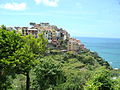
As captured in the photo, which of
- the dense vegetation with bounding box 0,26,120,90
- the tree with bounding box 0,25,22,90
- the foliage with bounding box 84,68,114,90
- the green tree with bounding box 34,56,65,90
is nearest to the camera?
the foliage with bounding box 84,68,114,90

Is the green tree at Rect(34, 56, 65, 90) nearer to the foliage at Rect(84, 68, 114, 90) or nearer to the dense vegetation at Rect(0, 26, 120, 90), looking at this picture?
the dense vegetation at Rect(0, 26, 120, 90)

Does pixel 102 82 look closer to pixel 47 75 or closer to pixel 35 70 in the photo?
pixel 47 75

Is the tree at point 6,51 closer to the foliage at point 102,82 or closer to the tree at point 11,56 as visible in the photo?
the tree at point 11,56

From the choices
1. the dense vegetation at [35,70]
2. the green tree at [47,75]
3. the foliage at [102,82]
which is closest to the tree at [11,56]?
the dense vegetation at [35,70]

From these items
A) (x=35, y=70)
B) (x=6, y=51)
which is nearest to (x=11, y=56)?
(x=6, y=51)

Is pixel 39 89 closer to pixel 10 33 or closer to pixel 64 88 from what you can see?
pixel 64 88

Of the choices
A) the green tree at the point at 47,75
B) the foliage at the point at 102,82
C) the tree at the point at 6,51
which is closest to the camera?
the foliage at the point at 102,82

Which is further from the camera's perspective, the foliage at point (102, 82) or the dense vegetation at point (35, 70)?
the dense vegetation at point (35, 70)

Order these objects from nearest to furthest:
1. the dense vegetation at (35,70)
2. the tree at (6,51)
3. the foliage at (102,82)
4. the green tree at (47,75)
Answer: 1. the foliage at (102,82)
2. the dense vegetation at (35,70)
3. the tree at (6,51)
4. the green tree at (47,75)

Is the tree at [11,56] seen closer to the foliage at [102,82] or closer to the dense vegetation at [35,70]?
the dense vegetation at [35,70]

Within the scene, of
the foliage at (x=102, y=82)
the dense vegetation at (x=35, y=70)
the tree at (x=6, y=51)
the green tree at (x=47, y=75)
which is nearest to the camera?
the foliage at (x=102, y=82)

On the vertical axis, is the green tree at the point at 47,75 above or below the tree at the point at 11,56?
below

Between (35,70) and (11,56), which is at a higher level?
(11,56)

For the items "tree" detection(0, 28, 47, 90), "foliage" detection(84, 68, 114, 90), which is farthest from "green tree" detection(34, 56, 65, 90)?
"foliage" detection(84, 68, 114, 90)
